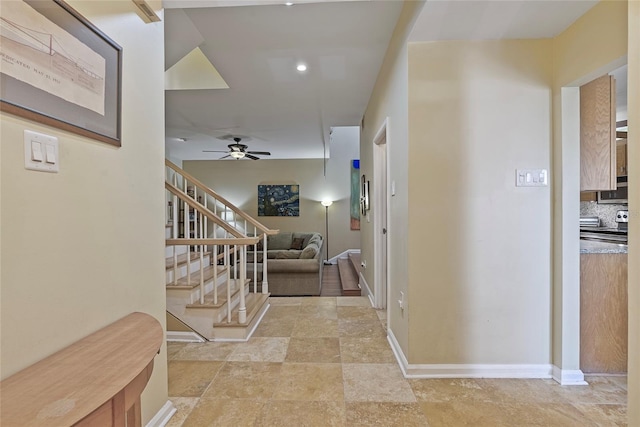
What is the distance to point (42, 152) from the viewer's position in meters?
0.90

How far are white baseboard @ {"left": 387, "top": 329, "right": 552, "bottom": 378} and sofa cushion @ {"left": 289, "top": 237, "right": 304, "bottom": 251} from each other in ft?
17.7

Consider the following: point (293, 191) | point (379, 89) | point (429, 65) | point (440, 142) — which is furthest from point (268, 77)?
point (293, 191)

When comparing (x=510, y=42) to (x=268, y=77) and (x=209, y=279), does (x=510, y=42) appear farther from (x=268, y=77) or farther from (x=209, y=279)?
(x=209, y=279)

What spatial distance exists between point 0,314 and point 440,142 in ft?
7.21

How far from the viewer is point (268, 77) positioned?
304 cm

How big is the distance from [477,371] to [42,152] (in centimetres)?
255

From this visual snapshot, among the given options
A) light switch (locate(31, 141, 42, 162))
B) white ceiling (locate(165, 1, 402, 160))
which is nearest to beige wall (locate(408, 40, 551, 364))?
white ceiling (locate(165, 1, 402, 160))

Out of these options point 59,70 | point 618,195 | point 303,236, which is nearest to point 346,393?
point 59,70

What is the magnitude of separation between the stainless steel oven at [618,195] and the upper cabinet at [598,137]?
280cm

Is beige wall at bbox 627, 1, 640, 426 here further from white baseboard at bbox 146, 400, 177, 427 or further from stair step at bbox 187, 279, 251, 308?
stair step at bbox 187, 279, 251, 308

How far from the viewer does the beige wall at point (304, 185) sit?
8.01 m

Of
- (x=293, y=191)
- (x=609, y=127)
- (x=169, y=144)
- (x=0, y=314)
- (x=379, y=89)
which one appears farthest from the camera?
(x=293, y=191)

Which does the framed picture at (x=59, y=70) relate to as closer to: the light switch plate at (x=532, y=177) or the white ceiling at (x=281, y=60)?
the white ceiling at (x=281, y=60)

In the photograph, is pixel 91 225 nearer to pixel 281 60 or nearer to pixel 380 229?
pixel 281 60
